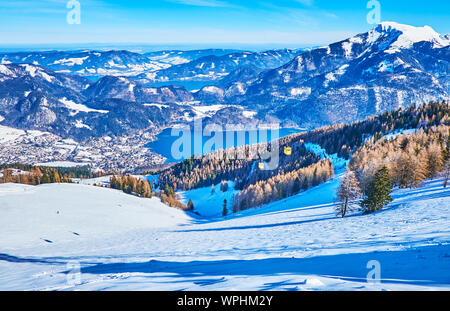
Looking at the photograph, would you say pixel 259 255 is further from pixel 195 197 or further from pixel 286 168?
Answer: pixel 195 197

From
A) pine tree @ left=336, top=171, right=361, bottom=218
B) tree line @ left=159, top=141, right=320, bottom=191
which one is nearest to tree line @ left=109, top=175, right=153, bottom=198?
tree line @ left=159, top=141, right=320, bottom=191

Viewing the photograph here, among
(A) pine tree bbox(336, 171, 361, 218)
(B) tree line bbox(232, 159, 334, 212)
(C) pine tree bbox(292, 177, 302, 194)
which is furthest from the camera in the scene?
(B) tree line bbox(232, 159, 334, 212)

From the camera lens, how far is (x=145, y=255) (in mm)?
22781

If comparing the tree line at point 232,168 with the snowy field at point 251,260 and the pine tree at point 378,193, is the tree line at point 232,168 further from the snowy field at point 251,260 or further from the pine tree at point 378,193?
the snowy field at point 251,260

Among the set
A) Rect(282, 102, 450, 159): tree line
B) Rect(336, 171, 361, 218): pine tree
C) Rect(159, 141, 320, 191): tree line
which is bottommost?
Rect(159, 141, 320, 191): tree line

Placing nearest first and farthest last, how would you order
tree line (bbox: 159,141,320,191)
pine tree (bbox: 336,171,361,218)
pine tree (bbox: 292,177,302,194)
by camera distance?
pine tree (bbox: 336,171,361,218) → pine tree (bbox: 292,177,302,194) → tree line (bbox: 159,141,320,191)

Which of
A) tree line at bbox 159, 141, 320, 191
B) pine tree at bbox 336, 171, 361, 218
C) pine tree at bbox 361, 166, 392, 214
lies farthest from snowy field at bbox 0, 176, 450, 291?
tree line at bbox 159, 141, 320, 191

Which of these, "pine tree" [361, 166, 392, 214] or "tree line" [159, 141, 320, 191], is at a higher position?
"pine tree" [361, 166, 392, 214]

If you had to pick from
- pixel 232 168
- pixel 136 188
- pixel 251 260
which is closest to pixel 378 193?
pixel 251 260

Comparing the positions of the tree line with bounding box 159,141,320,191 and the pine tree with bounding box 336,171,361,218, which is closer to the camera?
the pine tree with bounding box 336,171,361,218

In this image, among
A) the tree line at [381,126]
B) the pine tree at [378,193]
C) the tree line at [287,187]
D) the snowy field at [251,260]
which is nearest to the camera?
the snowy field at [251,260]

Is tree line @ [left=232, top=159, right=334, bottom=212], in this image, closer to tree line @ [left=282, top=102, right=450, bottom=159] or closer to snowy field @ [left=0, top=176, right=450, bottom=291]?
tree line @ [left=282, top=102, right=450, bottom=159]

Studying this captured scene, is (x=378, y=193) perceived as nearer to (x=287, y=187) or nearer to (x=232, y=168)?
(x=287, y=187)

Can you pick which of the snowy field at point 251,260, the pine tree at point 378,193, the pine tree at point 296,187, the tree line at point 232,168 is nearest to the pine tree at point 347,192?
the pine tree at point 378,193
